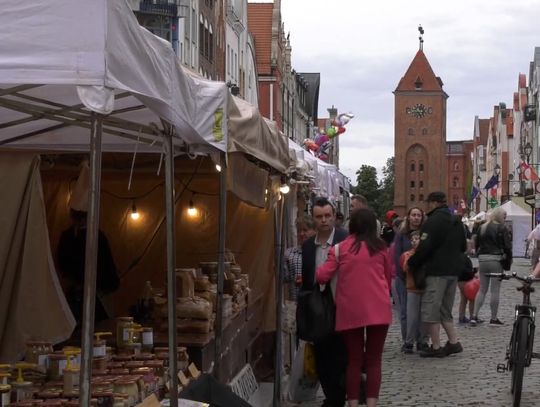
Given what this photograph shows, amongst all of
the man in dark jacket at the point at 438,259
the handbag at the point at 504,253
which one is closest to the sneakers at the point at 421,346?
the man in dark jacket at the point at 438,259

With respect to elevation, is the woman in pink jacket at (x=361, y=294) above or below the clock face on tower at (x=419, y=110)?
below

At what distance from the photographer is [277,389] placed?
9727 mm

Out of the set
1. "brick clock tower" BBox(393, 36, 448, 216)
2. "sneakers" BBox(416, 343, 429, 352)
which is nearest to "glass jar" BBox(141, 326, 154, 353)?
"sneakers" BBox(416, 343, 429, 352)

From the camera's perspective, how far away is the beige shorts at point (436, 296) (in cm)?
1242

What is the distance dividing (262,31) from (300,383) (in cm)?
6824

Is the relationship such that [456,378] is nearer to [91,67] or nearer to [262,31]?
[91,67]

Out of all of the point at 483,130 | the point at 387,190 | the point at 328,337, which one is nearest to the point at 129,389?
the point at 328,337

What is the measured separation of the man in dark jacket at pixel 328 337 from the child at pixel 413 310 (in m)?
3.70

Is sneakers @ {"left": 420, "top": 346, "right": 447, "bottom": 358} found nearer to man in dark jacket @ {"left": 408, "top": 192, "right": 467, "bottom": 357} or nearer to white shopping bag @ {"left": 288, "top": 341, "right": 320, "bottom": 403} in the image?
man in dark jacket @ {"left": 408, "top": 192, "right": 467, "bottom": 357}

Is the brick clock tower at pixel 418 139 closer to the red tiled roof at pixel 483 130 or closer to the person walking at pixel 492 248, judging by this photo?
the red tiled roof at pixel 483 130

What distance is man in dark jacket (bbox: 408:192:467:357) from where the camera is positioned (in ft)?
40.2

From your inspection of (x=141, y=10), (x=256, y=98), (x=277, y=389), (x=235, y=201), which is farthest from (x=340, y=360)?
(x=256, y=98)

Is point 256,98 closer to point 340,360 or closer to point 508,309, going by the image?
point 508,309

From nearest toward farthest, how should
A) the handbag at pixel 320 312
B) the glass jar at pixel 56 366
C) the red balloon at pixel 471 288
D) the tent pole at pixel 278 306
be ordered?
the glass jar at pixel 56 366
the handbag at pixel 320 312
the tent pole at pixel 278 306
the red balloon at pixel 471 288
